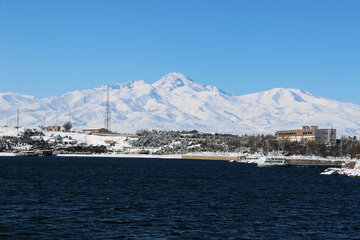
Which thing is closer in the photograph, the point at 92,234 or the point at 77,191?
the point at 92,234

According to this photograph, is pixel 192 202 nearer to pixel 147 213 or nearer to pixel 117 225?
pixel 147 213

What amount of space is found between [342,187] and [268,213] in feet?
148

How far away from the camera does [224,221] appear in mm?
59625

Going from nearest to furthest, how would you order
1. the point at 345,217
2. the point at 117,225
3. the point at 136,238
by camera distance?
1. the point at 136,238
2. the point at 117,225
3. the point at 345,217

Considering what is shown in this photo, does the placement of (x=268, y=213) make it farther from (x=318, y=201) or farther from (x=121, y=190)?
(x=121, y=190)

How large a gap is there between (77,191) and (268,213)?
116 feet

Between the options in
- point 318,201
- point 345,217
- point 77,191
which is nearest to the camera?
point 345,217

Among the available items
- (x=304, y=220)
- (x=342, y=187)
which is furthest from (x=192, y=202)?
(x=342, y=187)

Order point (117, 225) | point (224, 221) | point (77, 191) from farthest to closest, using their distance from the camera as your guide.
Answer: point (77, 191)
point (224, 221)
point (117, 225)

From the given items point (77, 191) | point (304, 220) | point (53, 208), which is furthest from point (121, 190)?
point (304, 220)

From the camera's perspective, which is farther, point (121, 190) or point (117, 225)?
point (121, 190)

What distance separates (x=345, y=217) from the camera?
210 feet

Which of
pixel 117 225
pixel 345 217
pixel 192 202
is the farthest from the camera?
pixel 192 202

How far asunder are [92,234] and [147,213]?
13891 mm
